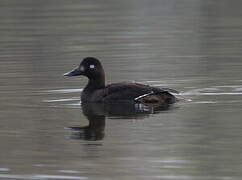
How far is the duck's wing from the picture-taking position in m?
13.1

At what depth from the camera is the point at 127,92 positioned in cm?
1329

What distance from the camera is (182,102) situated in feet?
42.4

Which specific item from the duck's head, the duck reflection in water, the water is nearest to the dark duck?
the duck's head

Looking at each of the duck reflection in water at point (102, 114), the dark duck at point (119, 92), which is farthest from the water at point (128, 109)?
the dark duck at point (119, 92)

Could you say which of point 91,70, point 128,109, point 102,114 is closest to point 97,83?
point 91,70

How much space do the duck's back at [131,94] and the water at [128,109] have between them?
0.93 ft

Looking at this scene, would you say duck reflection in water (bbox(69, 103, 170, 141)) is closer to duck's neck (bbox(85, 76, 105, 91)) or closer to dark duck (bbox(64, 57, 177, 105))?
dark duck (bbox(64, 57, 177, 105))

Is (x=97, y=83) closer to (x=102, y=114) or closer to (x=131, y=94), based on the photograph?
(x=131, y=94)

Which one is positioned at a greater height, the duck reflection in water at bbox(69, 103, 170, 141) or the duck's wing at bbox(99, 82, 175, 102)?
the duck's wing at bbox(99, 82, 175, 102)

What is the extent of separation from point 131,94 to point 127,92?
0.23 ft

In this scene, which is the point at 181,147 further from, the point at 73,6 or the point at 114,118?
the point at 73,6

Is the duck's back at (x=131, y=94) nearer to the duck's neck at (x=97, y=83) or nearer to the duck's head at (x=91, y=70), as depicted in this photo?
the duck's neck at (x=97, y=83)

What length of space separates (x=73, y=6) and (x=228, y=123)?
18.0 metres

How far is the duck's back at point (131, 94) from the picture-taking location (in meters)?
13.1
